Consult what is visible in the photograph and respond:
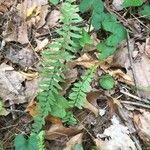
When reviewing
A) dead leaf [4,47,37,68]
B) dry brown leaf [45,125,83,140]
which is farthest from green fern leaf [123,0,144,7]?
dry brown leaf [45,125,83,140]

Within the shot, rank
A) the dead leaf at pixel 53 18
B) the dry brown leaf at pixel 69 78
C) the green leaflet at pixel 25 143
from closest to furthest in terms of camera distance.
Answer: the green leaflet at pixel 25 143, the dry brown leaf at pixel 69 78, the dead leaf at pixel 53 18

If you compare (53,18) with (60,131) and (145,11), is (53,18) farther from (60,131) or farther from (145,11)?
(60,131)

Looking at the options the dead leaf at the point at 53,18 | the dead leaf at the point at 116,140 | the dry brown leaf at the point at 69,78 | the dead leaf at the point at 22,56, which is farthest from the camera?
the dead leaf at the point at 53,18

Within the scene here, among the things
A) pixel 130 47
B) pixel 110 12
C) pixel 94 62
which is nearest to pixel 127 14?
pixel 110 12

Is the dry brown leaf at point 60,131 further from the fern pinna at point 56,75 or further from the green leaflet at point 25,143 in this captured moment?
the green leaflet at point 25,143

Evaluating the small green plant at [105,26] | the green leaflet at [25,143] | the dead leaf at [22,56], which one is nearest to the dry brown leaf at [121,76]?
the small green plant at [105,26]

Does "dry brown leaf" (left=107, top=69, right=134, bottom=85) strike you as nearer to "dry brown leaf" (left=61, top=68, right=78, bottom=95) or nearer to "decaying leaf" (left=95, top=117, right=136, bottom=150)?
"dry brown leaf" (left=61, top=68, right=78, bottom=95)
